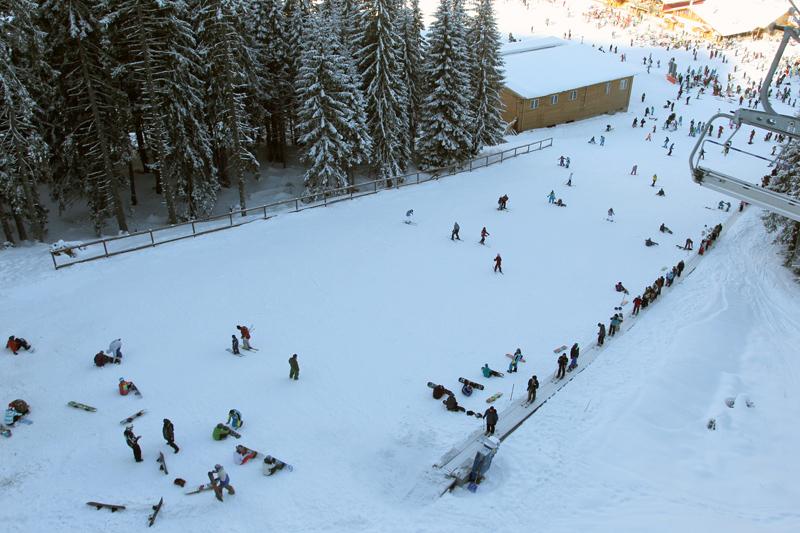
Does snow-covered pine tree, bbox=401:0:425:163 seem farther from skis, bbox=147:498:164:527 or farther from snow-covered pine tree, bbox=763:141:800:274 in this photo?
skis, bbox=147:498:164:527

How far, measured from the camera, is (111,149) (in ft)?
86.7

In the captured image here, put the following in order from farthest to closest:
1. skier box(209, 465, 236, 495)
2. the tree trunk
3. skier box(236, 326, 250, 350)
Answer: the tree trunk, skier box(236, 326, 250, 350), skier box(209, 465, 236, 495)

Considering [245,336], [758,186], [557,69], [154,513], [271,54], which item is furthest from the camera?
[557,69]

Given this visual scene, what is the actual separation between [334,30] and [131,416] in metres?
22.9

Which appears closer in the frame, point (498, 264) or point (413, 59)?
point (498, 264)

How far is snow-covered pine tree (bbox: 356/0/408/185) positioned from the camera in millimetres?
33000

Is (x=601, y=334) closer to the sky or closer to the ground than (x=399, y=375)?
closer to the ground

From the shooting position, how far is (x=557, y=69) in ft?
171

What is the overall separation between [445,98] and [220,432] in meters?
26.3

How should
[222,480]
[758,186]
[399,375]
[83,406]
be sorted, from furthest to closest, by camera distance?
[399,375] < [83,406] < [222,480] < [758,186]

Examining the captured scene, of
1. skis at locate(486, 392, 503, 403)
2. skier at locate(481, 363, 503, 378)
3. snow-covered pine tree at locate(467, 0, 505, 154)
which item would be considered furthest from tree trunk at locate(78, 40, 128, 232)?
snow-covered pine tree at locate(467, 0, 505, 154)

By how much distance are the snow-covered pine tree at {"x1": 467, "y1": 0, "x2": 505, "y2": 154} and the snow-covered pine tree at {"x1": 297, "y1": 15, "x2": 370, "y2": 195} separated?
374 inches

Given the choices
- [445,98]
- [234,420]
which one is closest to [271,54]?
[445,98]

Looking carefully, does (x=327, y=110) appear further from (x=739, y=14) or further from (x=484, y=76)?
(x=739, y=14)
